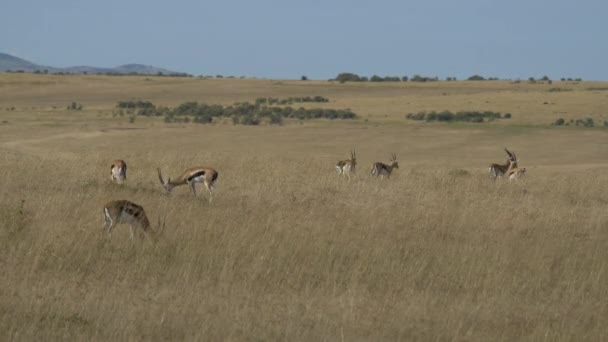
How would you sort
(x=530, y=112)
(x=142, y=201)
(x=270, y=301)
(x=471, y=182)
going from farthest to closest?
(x=530, y=112) < (x=471, y=182) < (x=142, y=201) < (x=270, y=301)

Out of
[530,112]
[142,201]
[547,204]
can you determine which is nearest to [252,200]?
[142,201]

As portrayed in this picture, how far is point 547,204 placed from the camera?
52.8 ft

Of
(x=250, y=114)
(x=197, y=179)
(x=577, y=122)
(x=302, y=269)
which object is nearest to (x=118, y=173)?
(x=197, y=179)

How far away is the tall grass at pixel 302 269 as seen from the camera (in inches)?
301

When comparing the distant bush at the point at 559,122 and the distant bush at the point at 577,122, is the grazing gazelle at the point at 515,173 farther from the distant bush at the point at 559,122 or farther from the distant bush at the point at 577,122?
the distant bush at the point at 559,122

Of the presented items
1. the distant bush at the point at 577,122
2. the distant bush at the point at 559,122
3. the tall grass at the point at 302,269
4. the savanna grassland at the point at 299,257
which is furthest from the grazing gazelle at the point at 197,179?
the distant bush at the point at 559,122

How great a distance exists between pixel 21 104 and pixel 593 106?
121 ft

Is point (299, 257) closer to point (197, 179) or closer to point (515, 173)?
point (197, 179)

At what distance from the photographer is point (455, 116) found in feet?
178

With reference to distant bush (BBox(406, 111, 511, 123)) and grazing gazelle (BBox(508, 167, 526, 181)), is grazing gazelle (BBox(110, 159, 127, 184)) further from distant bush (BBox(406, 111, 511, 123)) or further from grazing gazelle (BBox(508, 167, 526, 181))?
distant bush (BBox(406, 111, 511, 123))

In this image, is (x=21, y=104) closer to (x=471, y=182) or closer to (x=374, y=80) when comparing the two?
(x=374, y=80)

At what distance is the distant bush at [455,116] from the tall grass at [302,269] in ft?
124

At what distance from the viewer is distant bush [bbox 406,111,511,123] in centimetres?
5306

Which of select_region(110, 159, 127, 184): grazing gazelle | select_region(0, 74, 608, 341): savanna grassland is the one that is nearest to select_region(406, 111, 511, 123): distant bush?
select_region(0, 74, 608, 341): savanna grassland
